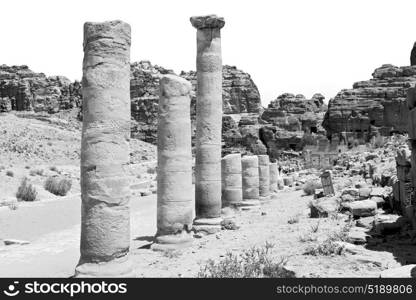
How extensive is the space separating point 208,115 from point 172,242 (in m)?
4.96

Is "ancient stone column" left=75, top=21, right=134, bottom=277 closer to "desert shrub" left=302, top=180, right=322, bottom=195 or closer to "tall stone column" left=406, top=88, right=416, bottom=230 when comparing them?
"tall stone column" left=406, top=88, right=416, bottom=230

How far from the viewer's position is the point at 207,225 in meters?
13.7

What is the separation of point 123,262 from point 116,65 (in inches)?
146

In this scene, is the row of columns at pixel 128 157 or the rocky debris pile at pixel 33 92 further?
the rocky debris pile at pixel 33 92

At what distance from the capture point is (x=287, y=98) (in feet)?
274

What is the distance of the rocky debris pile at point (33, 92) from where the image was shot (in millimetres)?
109625

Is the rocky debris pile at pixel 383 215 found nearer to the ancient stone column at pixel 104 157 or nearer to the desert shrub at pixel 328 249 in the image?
the desert shrub at pixel 328 249

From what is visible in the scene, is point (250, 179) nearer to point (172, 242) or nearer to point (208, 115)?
point (208, 115)

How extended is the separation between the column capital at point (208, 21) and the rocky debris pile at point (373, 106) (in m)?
47.9

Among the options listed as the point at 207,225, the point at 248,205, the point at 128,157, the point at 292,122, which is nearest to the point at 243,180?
the point at 248,205

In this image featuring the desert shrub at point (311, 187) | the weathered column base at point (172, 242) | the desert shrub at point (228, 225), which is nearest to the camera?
the weathered column base at point (172, 242)

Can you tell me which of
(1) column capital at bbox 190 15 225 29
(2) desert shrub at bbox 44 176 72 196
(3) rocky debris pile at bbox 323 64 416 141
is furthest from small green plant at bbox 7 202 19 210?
(3) rocky debris pile at bbox 323 64 416 141

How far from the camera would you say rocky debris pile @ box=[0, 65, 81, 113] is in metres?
110

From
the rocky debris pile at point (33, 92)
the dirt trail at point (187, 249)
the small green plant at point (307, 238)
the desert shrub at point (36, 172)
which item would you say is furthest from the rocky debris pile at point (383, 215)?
the rocky debris pile at point (33, 92)
